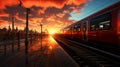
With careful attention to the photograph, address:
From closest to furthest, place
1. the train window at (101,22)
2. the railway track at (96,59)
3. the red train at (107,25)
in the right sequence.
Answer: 1. the railway track at (96,59)
2. the red train at (107,25)
3. the train window at (101,22)

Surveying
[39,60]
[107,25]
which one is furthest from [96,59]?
[107,25]

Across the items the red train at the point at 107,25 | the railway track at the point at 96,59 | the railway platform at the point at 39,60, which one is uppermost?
the red train at the point at 107,25

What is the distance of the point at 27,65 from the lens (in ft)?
35.7

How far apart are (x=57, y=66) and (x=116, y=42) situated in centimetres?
758

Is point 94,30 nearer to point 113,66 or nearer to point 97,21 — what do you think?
point 97,21

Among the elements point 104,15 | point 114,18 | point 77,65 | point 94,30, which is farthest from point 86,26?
point 77,65

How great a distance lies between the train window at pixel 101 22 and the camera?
711 inches

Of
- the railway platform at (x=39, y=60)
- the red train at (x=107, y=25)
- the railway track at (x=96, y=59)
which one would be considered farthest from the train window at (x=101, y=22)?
the railway platform at (x=39, y=60)

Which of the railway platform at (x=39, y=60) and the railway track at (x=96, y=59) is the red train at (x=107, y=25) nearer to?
the railway track at (x=96, y=59)

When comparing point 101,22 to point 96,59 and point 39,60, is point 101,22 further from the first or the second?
point 39,60

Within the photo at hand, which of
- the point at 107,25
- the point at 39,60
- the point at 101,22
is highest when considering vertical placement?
the point at 101,22

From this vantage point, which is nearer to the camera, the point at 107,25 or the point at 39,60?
the point at 39,60

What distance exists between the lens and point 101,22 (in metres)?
19.8

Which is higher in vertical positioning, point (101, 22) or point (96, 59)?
point (101, 22)
